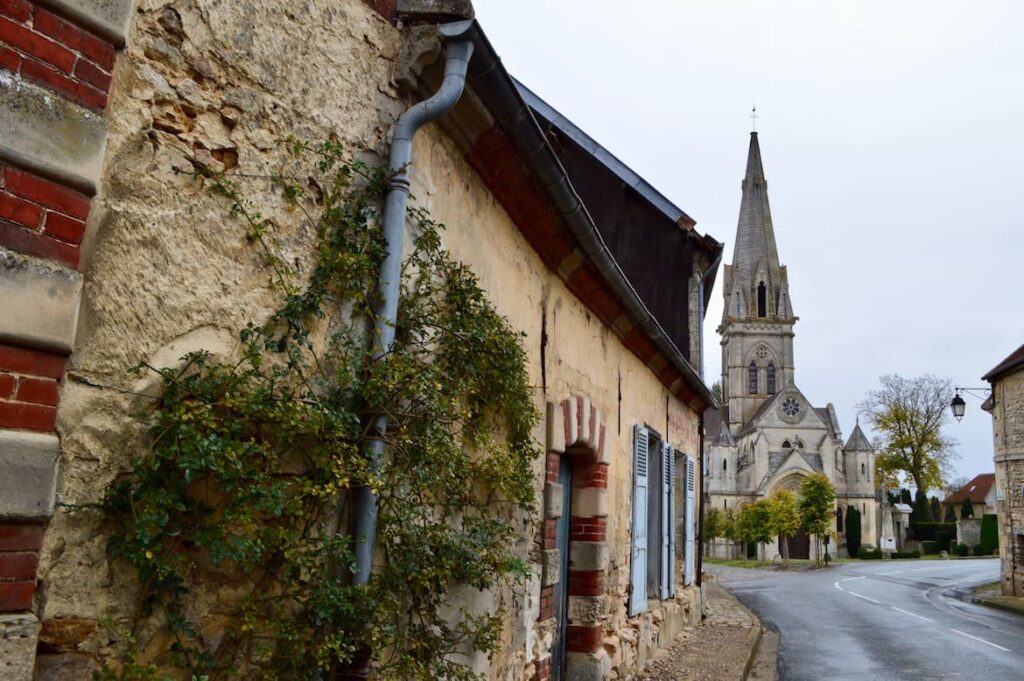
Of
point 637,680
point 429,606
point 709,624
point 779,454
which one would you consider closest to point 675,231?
point 709,624

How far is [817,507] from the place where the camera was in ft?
135

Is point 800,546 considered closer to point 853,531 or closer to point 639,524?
point 853,531

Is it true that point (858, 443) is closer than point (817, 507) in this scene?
No

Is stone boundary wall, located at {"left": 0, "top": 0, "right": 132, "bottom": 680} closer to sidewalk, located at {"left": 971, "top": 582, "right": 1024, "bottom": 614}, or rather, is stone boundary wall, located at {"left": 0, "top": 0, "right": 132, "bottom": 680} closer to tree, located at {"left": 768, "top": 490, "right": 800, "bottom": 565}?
sidewalk, located at {"left": 971, "top": 582, "right": 1024, "bottom": 614}

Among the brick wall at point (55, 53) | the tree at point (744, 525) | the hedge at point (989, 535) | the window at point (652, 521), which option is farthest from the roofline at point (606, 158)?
the hedge at point (989, 535)

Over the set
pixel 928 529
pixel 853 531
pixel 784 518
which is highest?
pixel 784 518

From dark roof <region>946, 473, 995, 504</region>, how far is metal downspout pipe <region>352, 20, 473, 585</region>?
256 feet

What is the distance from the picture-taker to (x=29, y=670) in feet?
7.12

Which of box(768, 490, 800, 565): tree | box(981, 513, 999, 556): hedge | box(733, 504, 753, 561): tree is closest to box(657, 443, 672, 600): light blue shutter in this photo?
box(768, 490, 800, 565): tree

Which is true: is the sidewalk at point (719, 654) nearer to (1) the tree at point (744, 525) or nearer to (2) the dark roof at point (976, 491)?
(1) the tree at point (744, 525)

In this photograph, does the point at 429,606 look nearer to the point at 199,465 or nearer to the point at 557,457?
Result: the point at 199,465

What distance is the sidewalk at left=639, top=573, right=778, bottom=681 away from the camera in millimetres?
8742

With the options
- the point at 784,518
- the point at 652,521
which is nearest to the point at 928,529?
the point at 784,518

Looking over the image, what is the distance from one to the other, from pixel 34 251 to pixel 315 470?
1165 mm
